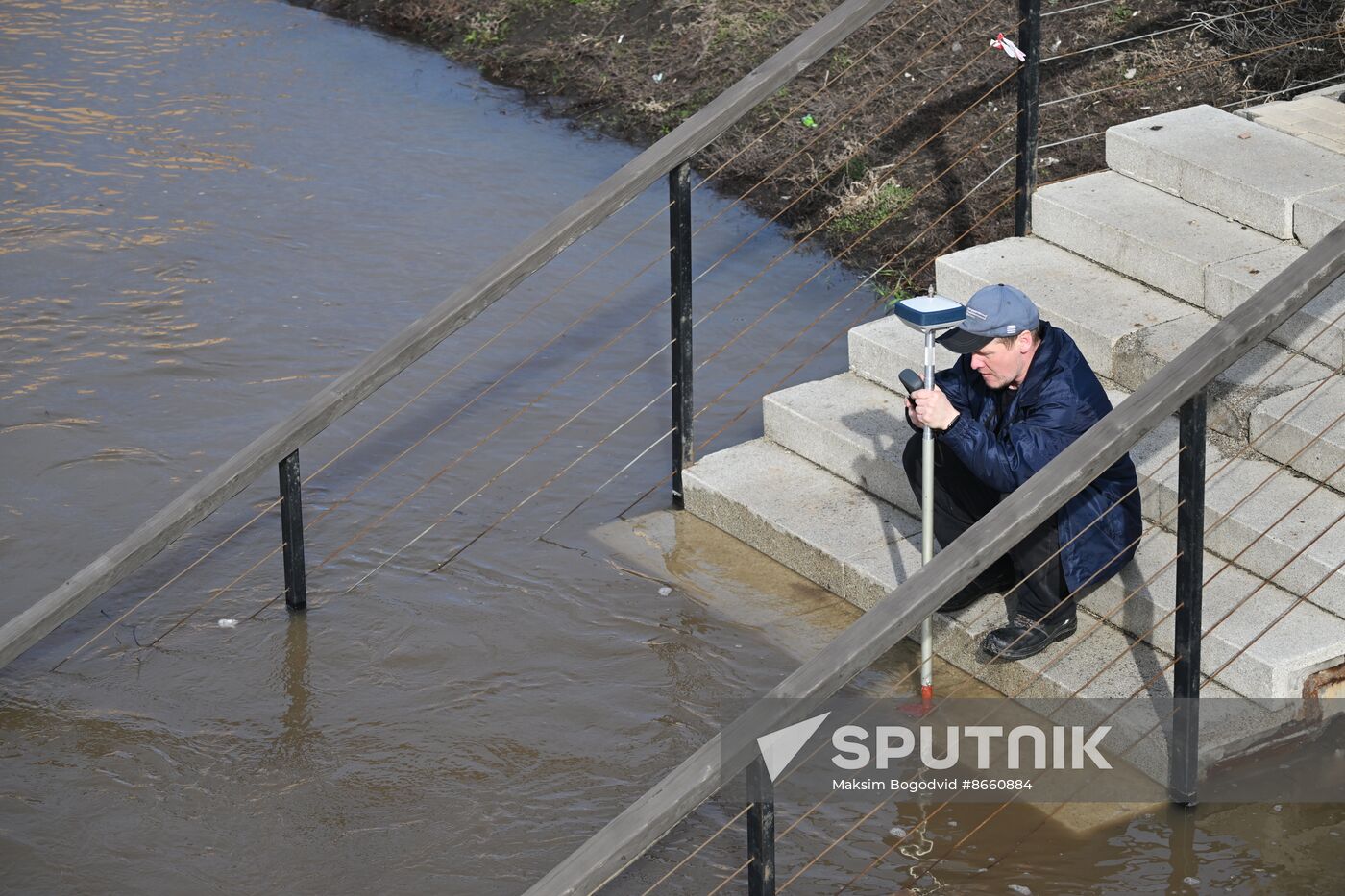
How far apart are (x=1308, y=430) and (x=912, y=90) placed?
440cm

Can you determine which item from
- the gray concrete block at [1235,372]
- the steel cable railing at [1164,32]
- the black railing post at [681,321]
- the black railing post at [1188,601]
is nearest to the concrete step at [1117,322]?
the gray concrete block at [1235,372]

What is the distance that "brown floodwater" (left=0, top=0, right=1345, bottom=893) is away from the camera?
4.81 m

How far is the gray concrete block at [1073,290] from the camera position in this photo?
619 centimetres

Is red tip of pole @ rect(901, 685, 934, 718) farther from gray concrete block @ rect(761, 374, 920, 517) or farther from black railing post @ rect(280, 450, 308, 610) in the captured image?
black railing post @ rect(280, 450, 308, 610)

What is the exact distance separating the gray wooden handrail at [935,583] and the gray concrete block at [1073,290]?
1738mm

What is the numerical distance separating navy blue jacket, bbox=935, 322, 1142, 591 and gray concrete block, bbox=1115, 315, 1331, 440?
0.73 meters

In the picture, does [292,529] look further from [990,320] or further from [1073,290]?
[1073,290]

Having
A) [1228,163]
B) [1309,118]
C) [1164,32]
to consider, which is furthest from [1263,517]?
[1164,32]

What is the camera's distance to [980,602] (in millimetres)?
5594

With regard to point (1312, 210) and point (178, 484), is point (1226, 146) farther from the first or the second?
point (178, 484)

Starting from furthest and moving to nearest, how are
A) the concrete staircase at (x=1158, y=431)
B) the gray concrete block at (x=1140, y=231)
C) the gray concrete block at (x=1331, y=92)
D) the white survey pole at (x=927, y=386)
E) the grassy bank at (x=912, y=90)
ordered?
the grassy bank at (x=912, y=90) < the gray concrete block at (x=1331, y=92) < the gray concrete block at (x=1140, y=231) < the concrete staircase at (x=1158, y=431) < the white survey pole at (x=927, y=386)

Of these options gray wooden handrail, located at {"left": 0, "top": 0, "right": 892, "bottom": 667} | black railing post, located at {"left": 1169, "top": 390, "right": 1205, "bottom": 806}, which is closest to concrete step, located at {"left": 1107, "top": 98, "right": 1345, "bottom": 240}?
gray wooden handrail, located at {"left": 0, "top": 0, "right": 892, "bottom": 667}

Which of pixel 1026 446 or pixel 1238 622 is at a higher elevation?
pixel 1026 446

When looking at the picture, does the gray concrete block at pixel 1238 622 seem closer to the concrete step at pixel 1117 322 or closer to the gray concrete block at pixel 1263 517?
the gray concrete block at pixel 1263 517
